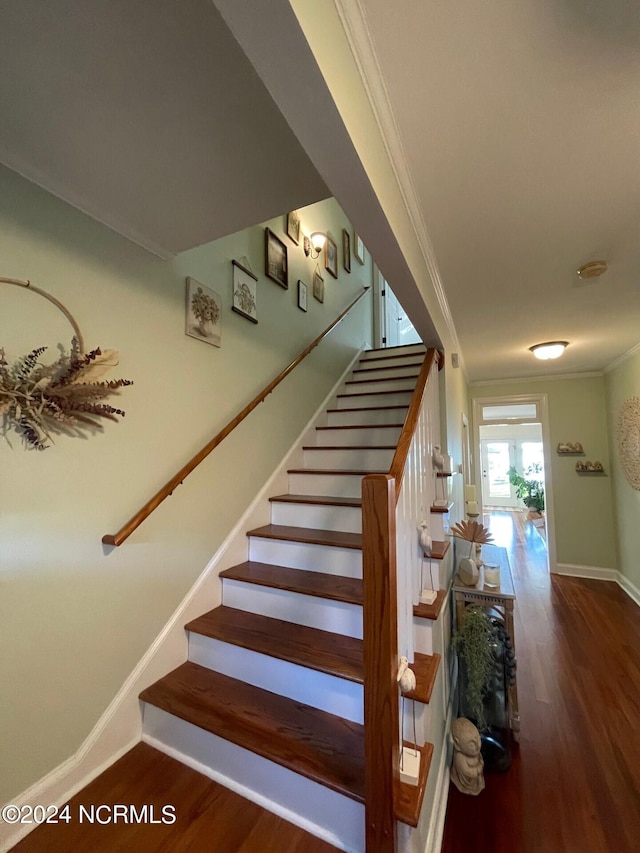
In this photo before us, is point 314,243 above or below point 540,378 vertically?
above

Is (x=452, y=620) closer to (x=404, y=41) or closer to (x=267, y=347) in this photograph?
(x=267, y=347)

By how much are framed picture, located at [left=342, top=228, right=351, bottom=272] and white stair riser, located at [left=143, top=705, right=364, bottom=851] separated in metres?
3.97

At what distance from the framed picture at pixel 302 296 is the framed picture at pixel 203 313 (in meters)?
1.00

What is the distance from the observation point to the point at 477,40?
2.87 ft

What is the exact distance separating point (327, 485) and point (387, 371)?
162 centimetres

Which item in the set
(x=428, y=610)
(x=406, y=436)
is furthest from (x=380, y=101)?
(x=428, y=610)

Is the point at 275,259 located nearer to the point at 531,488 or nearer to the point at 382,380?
the point at 382,380

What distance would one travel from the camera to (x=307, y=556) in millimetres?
1935

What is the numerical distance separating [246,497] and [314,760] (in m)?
1.27

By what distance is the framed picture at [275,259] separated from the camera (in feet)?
8.04

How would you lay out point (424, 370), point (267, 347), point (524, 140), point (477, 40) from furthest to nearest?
point (267, 347)
point (424, 370)
point (524, 140)
point (477, 40)

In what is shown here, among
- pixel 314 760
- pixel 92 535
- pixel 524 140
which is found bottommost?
pixel 314 760

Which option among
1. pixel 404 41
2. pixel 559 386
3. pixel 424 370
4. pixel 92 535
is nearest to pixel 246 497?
pixel 92 535

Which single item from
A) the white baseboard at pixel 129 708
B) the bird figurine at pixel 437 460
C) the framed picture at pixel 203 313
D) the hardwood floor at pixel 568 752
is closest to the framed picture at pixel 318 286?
the framed picture at pixel 203 313
